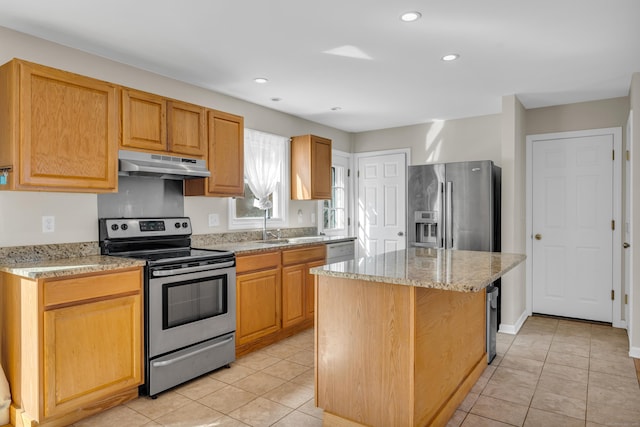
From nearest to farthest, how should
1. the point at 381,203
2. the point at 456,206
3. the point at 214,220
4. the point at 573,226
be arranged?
the point at 214,220 < the point at 456,206 < the point at 573,226 < the point at 381,203

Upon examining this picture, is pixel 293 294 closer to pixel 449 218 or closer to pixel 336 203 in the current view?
pixel 449 218

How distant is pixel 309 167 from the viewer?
4.64m

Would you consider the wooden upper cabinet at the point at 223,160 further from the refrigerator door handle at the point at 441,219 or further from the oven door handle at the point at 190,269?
the refrigerator door handle at the point at 441,219

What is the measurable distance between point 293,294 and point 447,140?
9.39ft

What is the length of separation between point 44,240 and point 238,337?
158cm

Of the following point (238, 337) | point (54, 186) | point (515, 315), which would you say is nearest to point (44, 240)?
point (54, 186)

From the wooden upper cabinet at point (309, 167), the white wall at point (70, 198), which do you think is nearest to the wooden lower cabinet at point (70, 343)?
the white wall at point (70, 198)

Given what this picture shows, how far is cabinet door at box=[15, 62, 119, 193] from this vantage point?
2350 mm

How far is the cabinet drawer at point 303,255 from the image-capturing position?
382cm

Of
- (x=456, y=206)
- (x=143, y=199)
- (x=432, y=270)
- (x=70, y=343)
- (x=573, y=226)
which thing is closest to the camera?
(x=432, y=270)

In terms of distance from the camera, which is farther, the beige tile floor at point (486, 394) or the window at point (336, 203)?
the window at point (336, 203)

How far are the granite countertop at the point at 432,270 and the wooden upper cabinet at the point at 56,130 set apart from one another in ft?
5.44

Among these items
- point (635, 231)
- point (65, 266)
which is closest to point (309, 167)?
point (65, 266)

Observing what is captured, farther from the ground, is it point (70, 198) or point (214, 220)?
point (70, 198)
